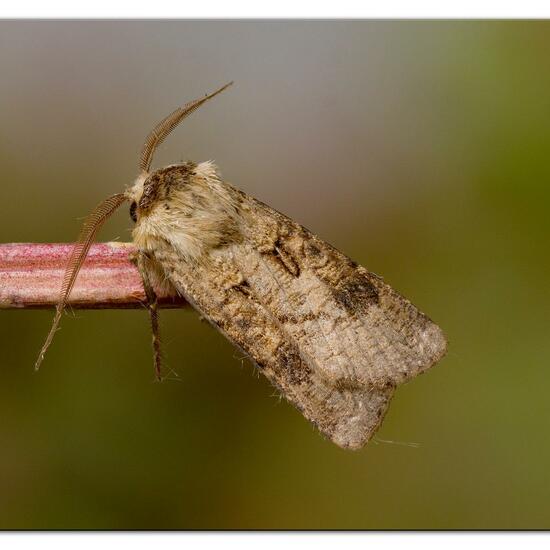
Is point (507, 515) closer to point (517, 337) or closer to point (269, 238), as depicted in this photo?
point (517, 337)

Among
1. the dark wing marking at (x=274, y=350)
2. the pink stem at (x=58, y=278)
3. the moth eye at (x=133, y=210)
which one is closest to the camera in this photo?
the pink stem at (x=58, y=278)

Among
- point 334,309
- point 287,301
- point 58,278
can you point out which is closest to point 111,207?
point 58,278

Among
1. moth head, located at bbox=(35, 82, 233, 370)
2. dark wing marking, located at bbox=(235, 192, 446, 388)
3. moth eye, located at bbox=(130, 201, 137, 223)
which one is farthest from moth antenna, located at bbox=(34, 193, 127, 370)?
dark wing marking, located at bbox=(235, 192, 446, 388)

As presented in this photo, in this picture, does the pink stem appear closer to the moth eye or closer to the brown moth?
the brown moth

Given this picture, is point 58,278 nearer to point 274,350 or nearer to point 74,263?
point 74,263

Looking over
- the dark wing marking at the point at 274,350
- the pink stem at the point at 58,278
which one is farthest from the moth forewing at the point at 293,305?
the pink stem at the point at 58,278

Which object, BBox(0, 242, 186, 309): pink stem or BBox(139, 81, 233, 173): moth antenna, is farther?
BBox(139, 81, 233, 173): moth antenna

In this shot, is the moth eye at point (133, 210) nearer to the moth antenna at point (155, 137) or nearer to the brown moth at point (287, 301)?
the brown moth at point (287, 301)
